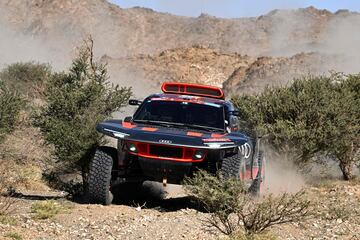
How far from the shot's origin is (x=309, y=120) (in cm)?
1597

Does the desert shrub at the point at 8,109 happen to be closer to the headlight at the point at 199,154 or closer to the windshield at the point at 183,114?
the windshield at the point at 183,114

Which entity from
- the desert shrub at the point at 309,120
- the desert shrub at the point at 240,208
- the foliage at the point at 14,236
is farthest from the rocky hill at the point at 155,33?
the foliage at the point at 14,236

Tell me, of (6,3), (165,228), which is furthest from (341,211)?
(6,3)

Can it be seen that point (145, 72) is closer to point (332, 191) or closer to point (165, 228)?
point (332, 191)

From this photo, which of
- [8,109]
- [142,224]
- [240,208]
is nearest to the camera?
[240,208]

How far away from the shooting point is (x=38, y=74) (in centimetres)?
3381

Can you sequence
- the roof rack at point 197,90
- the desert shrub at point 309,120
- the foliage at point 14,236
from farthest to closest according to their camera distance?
the desert shrub at point 309,120 → the roof rack at point 197,90 → the foliage at point 14,236

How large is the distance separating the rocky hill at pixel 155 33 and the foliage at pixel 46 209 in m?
62.8

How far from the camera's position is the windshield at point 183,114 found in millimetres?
10500

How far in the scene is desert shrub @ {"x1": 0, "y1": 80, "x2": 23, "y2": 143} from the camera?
15.1 metres

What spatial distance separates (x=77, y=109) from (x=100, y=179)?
11.3 feet

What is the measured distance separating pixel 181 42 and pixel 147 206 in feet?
271

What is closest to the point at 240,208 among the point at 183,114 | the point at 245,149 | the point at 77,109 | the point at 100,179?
the point at 100,179

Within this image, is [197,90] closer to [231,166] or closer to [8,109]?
[231,166]
